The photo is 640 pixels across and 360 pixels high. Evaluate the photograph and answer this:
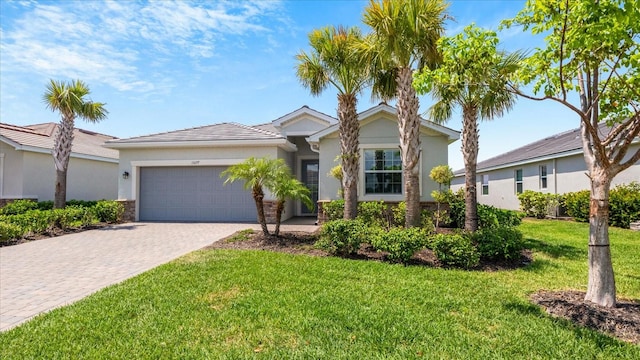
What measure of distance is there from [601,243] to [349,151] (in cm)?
665

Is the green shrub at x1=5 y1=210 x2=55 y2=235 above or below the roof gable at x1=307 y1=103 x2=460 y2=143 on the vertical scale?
below

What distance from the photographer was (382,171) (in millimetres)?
13445

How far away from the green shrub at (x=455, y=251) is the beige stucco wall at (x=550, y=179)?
1150 centimetres

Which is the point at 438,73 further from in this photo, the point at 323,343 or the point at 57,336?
the point at 57,336

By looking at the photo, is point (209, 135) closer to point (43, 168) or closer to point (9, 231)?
point (9, 231)

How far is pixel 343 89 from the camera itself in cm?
1025

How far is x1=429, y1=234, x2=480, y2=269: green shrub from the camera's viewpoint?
23.4 ft

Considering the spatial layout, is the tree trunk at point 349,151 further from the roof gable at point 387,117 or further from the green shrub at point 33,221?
the green shrub at point 33,221

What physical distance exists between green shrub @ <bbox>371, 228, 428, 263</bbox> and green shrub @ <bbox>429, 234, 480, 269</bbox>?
29 centimetres

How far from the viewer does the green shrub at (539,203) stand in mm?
16891

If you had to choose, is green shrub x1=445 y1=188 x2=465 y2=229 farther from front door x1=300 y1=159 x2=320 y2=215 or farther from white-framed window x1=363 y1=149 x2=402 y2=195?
front door x1=300 y1=159 x2=320 y2=215

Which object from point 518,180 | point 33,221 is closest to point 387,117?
point 33,221

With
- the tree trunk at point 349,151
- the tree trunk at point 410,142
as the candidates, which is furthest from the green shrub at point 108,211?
the tree trunk at point 410,142

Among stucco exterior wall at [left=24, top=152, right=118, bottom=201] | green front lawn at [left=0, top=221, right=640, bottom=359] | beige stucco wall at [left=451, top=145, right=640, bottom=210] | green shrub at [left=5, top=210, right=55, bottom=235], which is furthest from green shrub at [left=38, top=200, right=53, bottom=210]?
beige stucco wall at [left=451, top=145, right=640, bottom=210]
